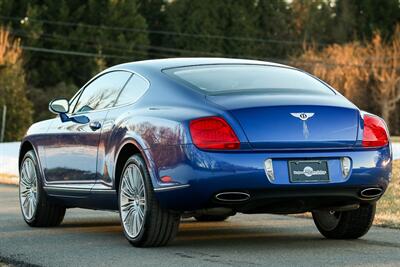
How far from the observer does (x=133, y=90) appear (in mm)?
8672

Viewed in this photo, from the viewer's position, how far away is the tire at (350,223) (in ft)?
27.7

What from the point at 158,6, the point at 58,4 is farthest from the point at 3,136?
the point at 158,6

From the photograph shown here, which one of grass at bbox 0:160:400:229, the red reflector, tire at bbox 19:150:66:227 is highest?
the red reflector

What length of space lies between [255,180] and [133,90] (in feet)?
5.75

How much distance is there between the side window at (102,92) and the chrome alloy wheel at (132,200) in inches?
36.0

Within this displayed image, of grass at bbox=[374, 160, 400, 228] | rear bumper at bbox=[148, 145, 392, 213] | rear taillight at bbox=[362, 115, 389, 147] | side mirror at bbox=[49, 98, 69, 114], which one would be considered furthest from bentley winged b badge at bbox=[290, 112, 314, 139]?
side mirror at bbox=[49, 98, 69, 114]

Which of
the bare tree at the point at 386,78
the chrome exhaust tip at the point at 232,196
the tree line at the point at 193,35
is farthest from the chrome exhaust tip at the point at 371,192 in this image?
the bare tree at the point at 386,78

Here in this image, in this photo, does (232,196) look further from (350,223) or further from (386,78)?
(386,78)

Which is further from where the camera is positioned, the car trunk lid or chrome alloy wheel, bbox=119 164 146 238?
chrome alloy wheel, bbox=119 164 146 238

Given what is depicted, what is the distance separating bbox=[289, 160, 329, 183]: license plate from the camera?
24.5 feet

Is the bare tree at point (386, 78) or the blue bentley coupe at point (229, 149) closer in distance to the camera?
the blue bentley coupe at point (229, 149)

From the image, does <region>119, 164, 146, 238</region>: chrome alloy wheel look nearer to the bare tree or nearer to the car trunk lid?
the car trunk lid

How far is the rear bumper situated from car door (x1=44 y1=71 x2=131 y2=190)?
128cm

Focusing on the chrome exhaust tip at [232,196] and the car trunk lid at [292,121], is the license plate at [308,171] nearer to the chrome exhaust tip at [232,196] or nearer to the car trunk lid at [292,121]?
the car trunk lid at [292,121]
